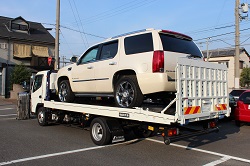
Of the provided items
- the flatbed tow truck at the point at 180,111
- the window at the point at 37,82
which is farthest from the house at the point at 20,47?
the flatbed tow truck at the point at 180,111

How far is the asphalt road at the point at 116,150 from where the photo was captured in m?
5.97

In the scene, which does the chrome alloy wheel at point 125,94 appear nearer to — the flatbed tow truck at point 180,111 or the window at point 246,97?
the flatbed tow truck at point 180,111

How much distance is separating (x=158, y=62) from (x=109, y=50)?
77.7 inches

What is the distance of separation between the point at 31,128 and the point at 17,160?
14.7 feet

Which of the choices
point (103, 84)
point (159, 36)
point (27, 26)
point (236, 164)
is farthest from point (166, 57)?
point (27, 26)

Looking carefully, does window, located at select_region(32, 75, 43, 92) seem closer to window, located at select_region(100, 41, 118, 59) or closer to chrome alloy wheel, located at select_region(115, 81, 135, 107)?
window, located at select_region(100, 41, 118, 59)

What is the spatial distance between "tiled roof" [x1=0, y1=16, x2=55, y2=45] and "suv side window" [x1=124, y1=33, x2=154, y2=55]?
2792 cm

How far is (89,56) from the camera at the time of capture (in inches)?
333

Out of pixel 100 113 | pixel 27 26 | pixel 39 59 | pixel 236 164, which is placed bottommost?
pixel 236 164

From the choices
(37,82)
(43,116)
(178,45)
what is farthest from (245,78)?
(178,45)

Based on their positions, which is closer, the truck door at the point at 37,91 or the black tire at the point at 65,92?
the black tire at the point at 65,92

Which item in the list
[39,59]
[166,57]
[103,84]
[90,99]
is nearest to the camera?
[166,57]

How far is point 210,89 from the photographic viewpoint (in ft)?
21.6

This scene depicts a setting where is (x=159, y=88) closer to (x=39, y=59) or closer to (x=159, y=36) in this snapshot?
(x=159, y=36)
